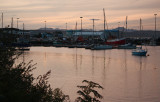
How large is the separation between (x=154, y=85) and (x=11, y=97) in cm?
1702

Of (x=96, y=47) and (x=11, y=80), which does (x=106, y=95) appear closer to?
(x=11, y=80)

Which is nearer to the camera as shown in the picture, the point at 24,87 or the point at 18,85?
the point at 18,85

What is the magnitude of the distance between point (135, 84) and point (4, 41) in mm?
13155

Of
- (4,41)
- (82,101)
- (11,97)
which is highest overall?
(4,41)

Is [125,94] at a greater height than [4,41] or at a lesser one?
lesser

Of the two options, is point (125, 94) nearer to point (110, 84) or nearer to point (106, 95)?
point (106, 95)

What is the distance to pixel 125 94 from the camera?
53.7 feet

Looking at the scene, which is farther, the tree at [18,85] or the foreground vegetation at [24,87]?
the foreground vegetation at [24,87]

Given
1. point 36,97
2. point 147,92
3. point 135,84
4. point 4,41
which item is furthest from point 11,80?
point 135,84

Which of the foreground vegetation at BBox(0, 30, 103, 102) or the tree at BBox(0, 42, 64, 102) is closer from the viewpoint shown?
the tree at BBox(0, 42, 64, 102)

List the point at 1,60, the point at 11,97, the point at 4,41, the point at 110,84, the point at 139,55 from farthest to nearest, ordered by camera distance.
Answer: the point at 139,55 → the point at 110,84 → the point at 4,41 → the point at 1,60 → the point at 11,97

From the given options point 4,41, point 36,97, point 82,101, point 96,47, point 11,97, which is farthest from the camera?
point 96,47

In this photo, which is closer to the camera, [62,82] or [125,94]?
[125,94]

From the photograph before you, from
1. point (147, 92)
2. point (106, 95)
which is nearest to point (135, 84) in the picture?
point (147, 92)
